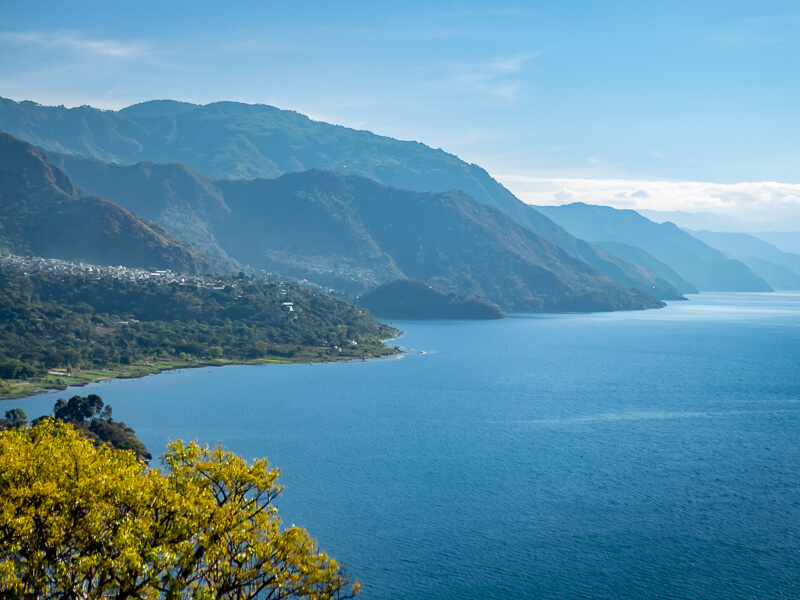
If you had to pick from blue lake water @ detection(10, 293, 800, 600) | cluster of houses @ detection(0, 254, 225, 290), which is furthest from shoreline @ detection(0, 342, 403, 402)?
cluster of houses @ detection(0, 254, 225, 290)

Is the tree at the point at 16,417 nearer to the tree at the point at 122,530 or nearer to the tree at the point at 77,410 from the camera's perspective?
the tree at the point at 77,410

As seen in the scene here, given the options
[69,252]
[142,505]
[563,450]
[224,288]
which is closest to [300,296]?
[224,288]

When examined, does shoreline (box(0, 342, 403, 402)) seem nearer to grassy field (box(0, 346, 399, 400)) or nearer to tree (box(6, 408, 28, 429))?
grassy field (box(0, 346, 399, 400))

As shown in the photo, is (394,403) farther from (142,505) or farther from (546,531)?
(142,505)

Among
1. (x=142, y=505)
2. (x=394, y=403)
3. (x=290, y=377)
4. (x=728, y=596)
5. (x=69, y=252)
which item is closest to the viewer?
(x=142, y=505)

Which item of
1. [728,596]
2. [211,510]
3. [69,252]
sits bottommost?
[728,596]
